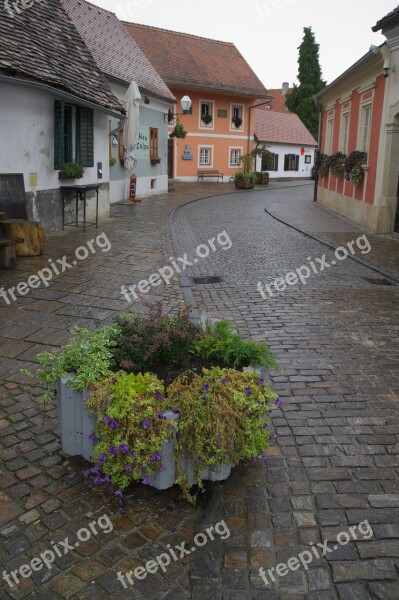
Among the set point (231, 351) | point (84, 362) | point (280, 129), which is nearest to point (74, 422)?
point (84, 362)

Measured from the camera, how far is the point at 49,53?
1253 cm

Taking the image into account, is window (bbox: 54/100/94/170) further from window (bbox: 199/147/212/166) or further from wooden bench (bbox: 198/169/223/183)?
window (bbox: 199/147/212/166)

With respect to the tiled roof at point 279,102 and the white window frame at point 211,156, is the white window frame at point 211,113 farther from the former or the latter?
the tiled roof at point 279,102

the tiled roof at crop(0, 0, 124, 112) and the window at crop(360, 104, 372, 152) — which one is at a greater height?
the tiled roof at crop(0, 0, 124, 112)

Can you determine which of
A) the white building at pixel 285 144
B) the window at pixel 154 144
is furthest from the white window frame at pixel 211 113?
the window at pixel 154 144

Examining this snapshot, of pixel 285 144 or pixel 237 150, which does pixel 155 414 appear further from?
pixel 285 144

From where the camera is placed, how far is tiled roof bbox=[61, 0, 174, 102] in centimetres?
2056

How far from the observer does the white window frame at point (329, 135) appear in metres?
21.1

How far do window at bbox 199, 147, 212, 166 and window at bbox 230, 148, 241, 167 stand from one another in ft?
5.99

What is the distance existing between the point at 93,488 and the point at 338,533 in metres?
1.41

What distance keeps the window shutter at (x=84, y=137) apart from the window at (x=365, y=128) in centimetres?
770

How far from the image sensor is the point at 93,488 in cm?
333

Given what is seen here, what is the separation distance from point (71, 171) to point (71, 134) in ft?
3.60

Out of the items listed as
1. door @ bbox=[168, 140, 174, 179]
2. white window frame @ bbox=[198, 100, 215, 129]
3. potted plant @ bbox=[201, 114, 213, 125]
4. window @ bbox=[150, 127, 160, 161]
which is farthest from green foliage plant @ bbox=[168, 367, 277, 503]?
potted plant @ bbox=[201, 114, 213, 125]
